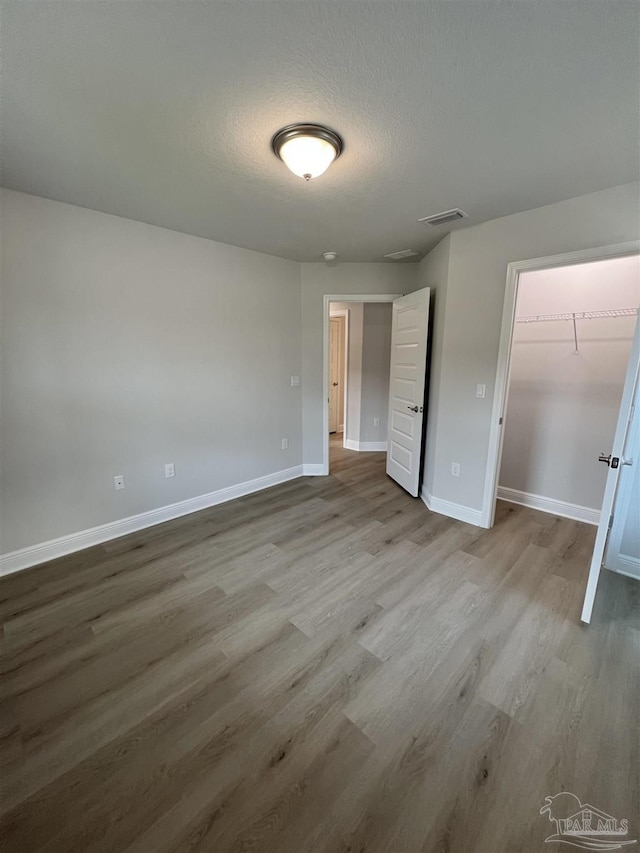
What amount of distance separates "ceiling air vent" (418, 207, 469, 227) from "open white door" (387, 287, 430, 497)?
605mm

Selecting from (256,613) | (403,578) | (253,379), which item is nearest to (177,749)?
(256,613)

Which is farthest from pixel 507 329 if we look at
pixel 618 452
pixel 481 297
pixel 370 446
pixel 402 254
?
pixel 370 446

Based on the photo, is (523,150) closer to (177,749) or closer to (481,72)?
(481,72)

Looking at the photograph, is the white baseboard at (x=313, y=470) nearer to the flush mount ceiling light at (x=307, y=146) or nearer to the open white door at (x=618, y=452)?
the open white door at (x=618, y=452)

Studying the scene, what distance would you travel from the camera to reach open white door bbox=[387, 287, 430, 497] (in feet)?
10.6

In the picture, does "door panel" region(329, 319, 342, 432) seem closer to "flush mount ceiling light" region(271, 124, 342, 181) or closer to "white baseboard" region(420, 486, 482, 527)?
"white baseboard" region(420, 486, 482, 527)

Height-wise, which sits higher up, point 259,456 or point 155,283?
point 155,283

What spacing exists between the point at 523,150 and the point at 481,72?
0.62m

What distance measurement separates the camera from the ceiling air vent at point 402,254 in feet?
10.7

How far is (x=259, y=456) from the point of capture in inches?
145

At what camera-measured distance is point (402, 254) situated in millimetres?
3344

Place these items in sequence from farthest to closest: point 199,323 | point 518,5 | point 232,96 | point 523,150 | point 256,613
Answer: point 199,323, point 256,613, point 523,150, point 232,96, point 518,5

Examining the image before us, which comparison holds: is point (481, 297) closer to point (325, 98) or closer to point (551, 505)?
point (325, 98)

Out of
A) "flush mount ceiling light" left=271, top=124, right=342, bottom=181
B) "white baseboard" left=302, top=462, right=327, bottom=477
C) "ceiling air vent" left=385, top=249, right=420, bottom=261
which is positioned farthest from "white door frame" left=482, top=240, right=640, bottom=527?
"white baseboard" left=302, top=462, right=327, bottom=477
